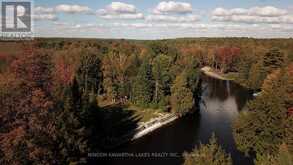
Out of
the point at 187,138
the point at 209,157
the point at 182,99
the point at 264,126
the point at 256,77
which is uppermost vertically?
Result: the point at 256,77

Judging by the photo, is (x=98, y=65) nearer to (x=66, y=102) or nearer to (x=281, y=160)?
(x=66, y=102)

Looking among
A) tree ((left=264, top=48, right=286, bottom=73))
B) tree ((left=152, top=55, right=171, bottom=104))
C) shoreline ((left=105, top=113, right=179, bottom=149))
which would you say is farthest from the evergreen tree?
tree ((left=264, top=48, right=286, bottom=73))

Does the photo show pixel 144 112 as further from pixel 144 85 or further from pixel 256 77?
pixel 256 77

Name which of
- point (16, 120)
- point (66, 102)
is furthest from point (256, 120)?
point (16, 120)

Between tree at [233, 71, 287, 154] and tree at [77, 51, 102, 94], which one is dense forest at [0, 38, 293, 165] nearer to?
tree at [233, 71, 287, 154]

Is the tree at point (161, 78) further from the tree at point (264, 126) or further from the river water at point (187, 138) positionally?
the tree at point (264, 126)

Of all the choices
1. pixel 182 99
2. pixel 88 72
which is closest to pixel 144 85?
pixel 182 99
